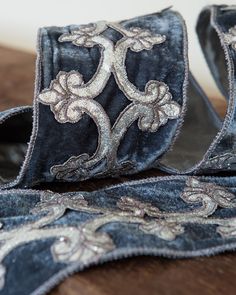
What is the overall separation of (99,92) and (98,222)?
0.15 m

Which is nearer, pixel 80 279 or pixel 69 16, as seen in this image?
pixel 80 279

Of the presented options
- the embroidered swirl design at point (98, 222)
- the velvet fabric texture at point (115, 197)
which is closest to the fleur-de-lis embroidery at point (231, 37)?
the velvet fabric texture at point (115, 197)

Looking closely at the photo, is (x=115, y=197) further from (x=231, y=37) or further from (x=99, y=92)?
(x=231, y=37)

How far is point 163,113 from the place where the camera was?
0.54 metres

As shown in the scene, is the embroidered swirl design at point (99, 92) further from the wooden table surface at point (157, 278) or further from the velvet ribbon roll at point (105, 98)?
the wooden table surface at point (157, 278)

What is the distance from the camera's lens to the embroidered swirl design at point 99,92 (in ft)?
1.66

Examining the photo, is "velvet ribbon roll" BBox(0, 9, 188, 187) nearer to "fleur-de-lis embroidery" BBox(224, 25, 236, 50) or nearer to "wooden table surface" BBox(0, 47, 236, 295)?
"fleur-de-lis embroidery" BBox(224, 25, 236, 50)

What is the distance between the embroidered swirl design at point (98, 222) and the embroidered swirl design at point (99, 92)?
7 centimetres

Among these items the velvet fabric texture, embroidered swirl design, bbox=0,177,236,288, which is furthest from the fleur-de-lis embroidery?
embroidered swirl design, bbox=0,177,236,288

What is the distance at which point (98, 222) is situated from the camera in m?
0.40

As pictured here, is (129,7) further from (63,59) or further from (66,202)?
(66,202)

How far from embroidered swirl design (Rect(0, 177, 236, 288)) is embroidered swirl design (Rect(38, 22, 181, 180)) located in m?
0.07

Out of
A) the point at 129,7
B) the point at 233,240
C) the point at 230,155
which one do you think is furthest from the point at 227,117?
the point at 129,7

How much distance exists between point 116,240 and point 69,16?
2.01 ft
